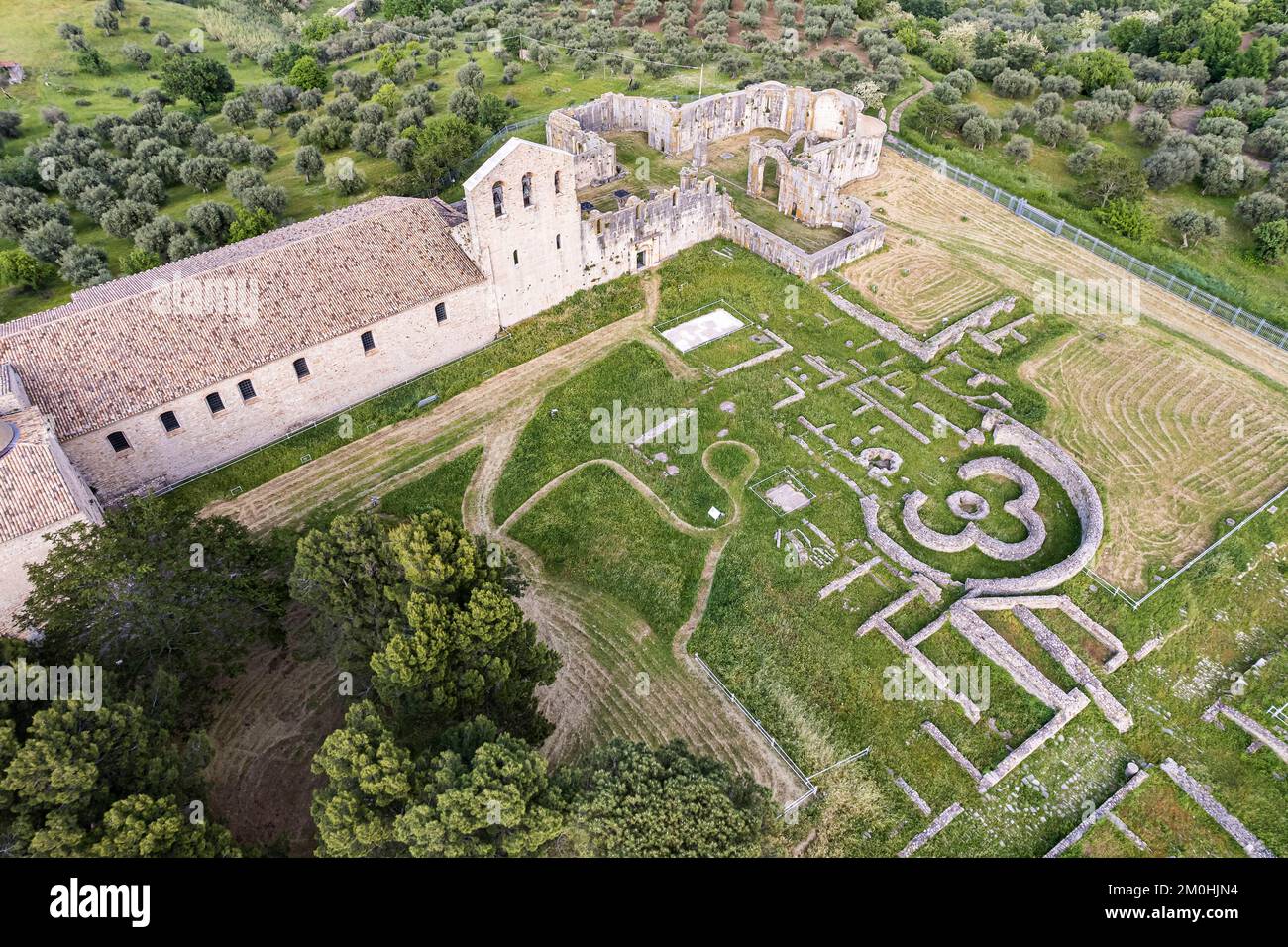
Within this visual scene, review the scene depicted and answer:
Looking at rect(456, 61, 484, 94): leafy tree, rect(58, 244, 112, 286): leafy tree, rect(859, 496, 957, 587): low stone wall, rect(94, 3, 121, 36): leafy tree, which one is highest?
rect(94, 3, 121, 36): leafy tree

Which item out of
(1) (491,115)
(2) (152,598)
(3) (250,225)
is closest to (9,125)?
(3) (250,225)

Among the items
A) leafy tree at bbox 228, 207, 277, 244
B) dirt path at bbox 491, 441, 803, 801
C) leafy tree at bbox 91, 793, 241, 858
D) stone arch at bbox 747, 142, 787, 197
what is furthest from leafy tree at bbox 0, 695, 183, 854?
stone arch at bbox 747, 142, 787, 197

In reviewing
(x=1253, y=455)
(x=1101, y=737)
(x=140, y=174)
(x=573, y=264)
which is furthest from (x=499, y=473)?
(x=140, y=174)

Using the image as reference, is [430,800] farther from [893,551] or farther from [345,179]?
[345,179]

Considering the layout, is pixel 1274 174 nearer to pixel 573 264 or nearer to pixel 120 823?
pixel 573 264

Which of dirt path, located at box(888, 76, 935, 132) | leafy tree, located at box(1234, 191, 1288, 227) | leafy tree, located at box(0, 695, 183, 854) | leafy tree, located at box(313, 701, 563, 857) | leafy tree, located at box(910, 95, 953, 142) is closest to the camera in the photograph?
leafy tree, located at box(0, 695, 183, 854)

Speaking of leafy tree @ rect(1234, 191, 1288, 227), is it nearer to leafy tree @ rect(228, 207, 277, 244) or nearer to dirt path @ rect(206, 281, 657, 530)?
dirt path @ rect(206, 281, 657, 530)
